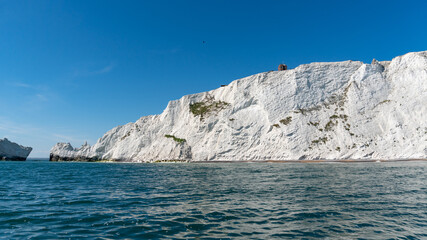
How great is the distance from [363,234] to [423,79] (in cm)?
8549

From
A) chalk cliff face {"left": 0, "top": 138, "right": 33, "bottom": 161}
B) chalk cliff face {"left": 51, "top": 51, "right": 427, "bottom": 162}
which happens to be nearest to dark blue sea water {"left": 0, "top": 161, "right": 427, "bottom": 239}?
chalk cliff face {"left": 51, "top": 51, "right": 427, "bottom": 162}

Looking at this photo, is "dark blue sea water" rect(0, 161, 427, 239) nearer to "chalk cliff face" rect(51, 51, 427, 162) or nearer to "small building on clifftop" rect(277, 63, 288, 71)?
"chalk cliff face" rect(51, 51, 427, 162)

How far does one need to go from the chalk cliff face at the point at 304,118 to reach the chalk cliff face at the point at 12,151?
194 ft

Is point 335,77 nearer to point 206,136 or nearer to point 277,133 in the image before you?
point 277,133

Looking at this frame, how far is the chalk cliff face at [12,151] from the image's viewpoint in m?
129

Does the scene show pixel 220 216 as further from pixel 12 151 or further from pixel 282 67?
pixel 12 151

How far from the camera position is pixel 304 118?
84.0 meters

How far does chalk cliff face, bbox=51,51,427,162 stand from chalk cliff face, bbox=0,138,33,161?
59109 millimetres

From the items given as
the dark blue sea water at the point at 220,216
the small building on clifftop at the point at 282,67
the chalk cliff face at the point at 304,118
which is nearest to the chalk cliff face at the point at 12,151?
the chalk cliff face at the point at 304,118

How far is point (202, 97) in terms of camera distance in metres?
114

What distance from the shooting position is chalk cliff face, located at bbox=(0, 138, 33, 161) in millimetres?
128750

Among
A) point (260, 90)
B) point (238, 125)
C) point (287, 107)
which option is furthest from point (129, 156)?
point (287, 107)

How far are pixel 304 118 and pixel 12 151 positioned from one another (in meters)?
143

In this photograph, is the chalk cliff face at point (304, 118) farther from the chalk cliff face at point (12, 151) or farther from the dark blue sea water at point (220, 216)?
the dark blue sea water at point (220, 216)
